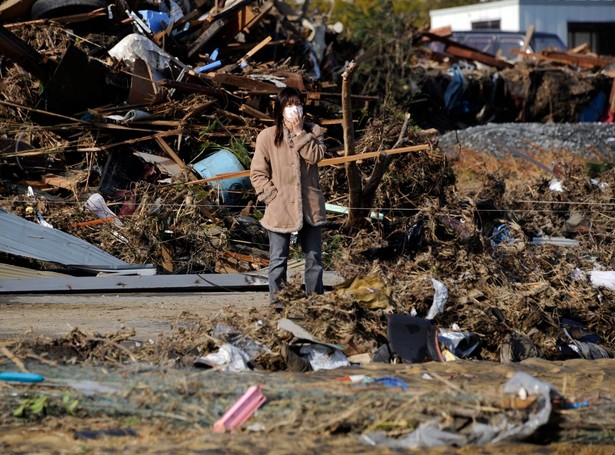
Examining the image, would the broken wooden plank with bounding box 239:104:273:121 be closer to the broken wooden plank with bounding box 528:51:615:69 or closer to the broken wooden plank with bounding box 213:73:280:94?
the broken wooden plank with bounding box 213:73:280:94

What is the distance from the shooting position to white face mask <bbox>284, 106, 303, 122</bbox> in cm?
666

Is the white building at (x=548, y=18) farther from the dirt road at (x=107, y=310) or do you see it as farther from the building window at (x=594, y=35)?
the dirt road at (x=107, y=310)

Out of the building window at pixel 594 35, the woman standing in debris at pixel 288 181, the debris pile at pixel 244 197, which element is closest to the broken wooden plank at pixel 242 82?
the debris pile at pixel 244 197

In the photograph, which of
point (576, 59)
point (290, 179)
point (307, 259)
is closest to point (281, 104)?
point (290, 179)

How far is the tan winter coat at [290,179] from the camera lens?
6684 mm

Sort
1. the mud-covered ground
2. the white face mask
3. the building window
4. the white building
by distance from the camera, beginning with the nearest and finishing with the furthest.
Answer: the mud-covered ground → the white face mask → the white building → the building window

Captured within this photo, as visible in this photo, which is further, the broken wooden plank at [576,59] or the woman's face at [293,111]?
the broken wooden plank at [576,59]

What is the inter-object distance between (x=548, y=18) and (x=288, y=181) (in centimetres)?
2644

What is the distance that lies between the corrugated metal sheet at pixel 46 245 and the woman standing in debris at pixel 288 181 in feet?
6.88

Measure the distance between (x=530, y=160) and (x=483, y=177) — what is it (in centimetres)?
283

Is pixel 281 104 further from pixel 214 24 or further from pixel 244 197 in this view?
pixel 214 24

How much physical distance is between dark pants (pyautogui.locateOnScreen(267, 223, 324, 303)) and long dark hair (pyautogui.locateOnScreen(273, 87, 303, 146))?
732mm

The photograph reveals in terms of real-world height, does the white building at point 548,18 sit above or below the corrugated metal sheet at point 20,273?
above

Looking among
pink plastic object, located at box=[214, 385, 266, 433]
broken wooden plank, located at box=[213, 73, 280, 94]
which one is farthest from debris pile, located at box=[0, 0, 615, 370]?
pink plastic object, located at box=[214, 385, 266, 433]
